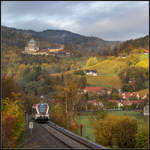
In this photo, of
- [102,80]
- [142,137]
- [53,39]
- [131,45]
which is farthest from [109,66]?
[142,137]

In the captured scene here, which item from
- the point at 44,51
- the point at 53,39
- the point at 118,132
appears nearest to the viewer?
the point at 118,132

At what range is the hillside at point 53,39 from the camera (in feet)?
396

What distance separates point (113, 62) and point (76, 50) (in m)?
19.3

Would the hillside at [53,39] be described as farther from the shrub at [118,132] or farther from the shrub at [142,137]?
the shrub at [142,137]

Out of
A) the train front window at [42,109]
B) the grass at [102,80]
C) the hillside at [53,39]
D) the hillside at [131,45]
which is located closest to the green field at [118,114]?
the train front window at [42,109]

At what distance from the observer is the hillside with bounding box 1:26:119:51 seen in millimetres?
120750

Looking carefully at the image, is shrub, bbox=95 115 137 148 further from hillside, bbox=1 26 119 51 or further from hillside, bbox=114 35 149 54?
hillside, bbox=114 35 149 54

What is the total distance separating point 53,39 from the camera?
15575cm

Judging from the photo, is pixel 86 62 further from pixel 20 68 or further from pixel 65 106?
pixel 65 106

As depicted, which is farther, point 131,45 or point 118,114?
point 131,45

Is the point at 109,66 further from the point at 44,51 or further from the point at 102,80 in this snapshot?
the point at 44,51

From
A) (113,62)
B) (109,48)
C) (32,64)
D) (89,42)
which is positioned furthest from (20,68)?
(89,42)

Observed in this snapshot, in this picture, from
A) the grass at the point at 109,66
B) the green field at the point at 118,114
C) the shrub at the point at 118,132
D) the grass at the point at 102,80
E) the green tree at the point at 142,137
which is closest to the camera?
the green tree at the point at 142,137

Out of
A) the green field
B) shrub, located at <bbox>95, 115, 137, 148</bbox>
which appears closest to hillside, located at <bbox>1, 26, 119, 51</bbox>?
the green field
